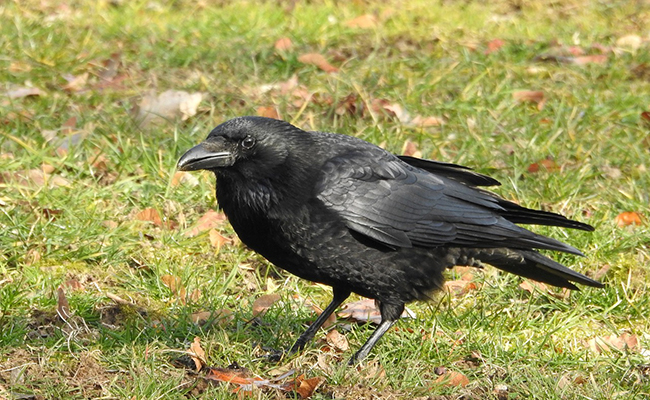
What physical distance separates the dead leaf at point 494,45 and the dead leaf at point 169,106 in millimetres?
2661

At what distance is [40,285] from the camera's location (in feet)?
13.4

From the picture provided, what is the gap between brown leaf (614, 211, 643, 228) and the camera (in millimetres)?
4824

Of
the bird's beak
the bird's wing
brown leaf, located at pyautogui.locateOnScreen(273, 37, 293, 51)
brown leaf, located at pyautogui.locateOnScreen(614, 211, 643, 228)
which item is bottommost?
brown leaf, located at pyautogui.locateOnScreen(614, 211, 643, 228)

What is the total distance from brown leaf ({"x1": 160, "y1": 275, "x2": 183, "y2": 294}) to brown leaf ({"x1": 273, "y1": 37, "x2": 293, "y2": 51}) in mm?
3099

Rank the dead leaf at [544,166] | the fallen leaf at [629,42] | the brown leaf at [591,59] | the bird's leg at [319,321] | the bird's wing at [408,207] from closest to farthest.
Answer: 1. the bird's wing at [408,207]
2. the bird's leg at [319,321]
3. the dead leaf at [544,166]
4. the brown leaf at [591,59]
5. the fallen leaf at [629,42]

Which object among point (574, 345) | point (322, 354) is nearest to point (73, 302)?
point (322, 354)

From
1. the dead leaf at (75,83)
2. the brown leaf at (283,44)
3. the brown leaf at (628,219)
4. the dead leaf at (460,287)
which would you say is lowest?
the dead leaf at (460,287)

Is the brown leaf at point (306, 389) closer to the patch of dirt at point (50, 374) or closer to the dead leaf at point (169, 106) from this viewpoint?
the patch of dirt at point (50, 374)

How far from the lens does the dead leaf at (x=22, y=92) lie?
5988 millimetres

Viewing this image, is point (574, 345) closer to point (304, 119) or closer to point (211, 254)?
point (211, 254)

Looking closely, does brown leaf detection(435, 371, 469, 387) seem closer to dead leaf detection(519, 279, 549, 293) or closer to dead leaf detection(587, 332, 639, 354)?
dead leaf detection(587, 332, 639, 354)

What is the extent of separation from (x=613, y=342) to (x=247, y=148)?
187 cm

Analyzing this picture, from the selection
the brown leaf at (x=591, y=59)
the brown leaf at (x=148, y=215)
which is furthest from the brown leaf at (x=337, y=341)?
the brown leaf at (x=591, y=59)

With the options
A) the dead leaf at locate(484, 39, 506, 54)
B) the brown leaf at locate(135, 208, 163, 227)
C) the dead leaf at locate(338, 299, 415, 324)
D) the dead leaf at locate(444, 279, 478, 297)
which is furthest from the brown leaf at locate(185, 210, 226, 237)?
the dead leaf at locate(484, 39, 506, 54)
